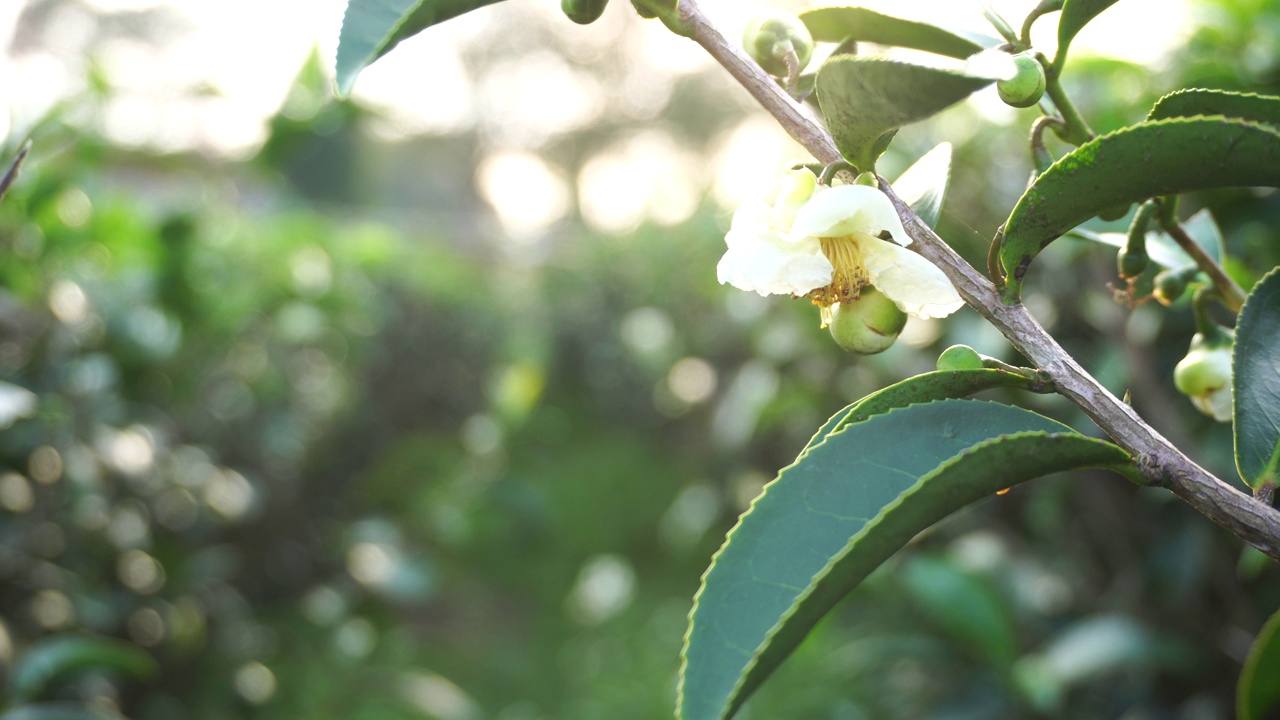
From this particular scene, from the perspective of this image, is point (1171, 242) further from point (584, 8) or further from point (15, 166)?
point (15, 166)

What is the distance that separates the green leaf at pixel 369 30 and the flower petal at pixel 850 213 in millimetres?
236

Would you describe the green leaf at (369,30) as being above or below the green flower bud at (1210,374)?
above

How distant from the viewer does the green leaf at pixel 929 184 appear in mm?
544

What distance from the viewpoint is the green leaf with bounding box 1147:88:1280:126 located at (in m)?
0.49

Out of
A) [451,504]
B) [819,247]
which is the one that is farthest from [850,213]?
[451,504]

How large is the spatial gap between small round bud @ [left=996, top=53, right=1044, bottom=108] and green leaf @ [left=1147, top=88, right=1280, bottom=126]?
0.07 m

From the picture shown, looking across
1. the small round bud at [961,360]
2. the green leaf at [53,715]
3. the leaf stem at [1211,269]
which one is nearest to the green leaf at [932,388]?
the small round bud at [961,360]

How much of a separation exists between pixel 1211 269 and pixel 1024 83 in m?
0.27

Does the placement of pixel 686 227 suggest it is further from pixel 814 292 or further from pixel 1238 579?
pixel 814 292

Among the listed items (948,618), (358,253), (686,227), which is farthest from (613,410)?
(948,618)

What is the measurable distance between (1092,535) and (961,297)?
1488 mm

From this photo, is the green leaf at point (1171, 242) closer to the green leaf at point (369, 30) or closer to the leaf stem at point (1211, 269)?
the leaf stem at point (1211, 269)

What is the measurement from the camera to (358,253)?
2.32m

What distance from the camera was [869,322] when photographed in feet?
1.77
